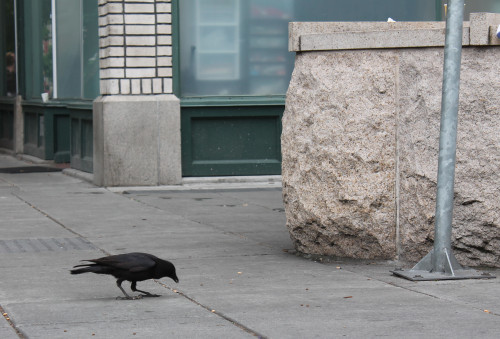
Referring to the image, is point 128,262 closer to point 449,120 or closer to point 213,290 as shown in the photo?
point 213,290

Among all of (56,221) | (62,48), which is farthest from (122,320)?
(62,48)

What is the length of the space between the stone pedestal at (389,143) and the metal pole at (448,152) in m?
0.37

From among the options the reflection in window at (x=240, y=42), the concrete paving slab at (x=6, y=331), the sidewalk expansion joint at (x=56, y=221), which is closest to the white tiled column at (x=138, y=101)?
the reflection in window at (x=240, y=42)

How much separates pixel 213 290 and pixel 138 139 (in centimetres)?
839

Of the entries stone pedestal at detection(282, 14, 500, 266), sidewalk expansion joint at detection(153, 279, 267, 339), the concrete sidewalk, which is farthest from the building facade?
sidewalk expansion joint at detection(153, 279, 267, 339)

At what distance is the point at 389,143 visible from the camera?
846 centimetres

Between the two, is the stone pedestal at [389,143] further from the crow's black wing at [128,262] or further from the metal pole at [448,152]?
the crow's black wing at [128,262]

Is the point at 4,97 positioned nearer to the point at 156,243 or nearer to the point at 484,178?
the point at 156,243

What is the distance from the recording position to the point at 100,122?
1562 cm

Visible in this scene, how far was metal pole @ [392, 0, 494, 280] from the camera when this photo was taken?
25.7 feet

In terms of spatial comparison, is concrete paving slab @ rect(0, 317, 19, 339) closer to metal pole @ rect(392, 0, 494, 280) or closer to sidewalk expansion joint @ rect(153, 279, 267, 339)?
sidewalk expansion joint @ rect(153, 279, 267, 339)

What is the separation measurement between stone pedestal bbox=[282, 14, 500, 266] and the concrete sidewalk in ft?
1.27

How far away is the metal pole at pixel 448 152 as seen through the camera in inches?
309

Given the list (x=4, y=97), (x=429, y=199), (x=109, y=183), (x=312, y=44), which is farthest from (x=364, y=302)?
(x=4, y=97)
